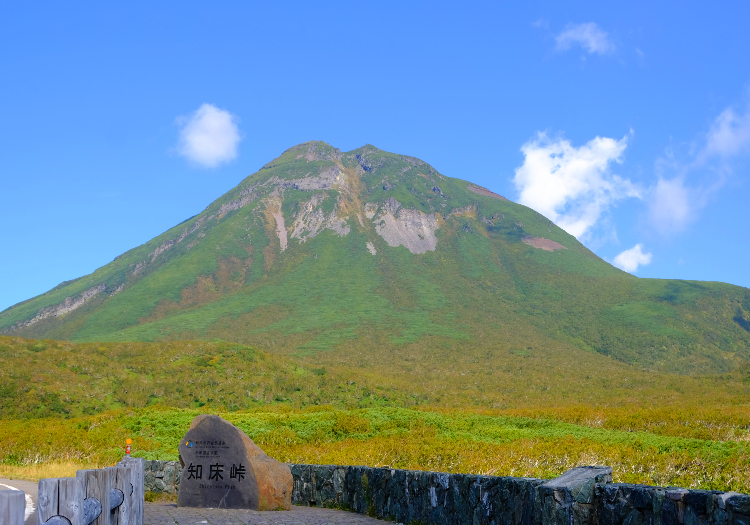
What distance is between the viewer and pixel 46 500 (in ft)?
13.3

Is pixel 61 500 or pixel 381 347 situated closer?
pixel 61 500

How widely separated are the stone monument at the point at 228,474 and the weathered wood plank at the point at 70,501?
33.5ft

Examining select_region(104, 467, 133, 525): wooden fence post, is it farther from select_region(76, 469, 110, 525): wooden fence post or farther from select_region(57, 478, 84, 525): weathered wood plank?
select_region(57, 478, 84, 525): weathered wood plank

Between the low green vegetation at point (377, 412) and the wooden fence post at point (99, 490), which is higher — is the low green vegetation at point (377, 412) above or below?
below

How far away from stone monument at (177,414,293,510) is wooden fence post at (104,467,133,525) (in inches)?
360

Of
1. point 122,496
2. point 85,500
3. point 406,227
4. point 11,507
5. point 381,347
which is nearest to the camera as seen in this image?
point 11,507

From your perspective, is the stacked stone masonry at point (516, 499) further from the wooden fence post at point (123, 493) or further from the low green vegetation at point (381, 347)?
the wooden fence post at point (123, 493)

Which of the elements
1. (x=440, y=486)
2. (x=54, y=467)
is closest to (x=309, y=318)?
(x=54, y=467)

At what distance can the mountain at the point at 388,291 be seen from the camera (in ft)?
315

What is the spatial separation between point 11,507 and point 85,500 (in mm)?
Result: 1226

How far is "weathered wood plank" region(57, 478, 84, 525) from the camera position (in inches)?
163

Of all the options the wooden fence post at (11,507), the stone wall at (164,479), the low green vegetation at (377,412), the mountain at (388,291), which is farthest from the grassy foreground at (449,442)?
the mountain at (388,291)

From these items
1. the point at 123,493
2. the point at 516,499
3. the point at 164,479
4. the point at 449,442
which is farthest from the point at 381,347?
the point at 123,493

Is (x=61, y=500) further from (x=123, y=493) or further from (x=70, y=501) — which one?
(x=123, y=493)
